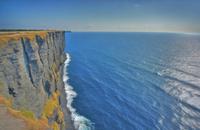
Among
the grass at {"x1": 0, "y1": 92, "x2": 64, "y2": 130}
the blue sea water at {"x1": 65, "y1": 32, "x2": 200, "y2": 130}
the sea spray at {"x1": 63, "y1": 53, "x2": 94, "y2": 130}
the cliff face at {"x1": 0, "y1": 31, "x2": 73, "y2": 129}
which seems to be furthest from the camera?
the blue sea water at {"x1": 65, "y1": 32, "x2": 200, "y2": 130}

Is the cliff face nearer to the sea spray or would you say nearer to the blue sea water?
the sea spray

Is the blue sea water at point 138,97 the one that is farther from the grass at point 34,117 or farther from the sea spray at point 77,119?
the grass at point 34,117

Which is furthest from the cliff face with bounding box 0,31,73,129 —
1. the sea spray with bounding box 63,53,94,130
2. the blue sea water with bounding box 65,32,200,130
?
the blue sea water with bounding box 65,32,200,130

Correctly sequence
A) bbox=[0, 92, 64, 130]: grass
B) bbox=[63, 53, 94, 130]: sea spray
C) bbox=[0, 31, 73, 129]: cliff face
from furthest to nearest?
1. bbox=[63, 53, 94, 130]: sea spray
2. bbox=[0, 31, 73, 129]: cliff face
3. bbox=[0, 92, 64, 130]: grass

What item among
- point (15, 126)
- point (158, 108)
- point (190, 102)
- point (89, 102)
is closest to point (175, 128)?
point (158, 108)

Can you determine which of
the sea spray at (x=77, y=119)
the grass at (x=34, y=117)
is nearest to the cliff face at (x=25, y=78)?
the grass at (x=34, y=117)

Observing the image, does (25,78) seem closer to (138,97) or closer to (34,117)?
(34,117)

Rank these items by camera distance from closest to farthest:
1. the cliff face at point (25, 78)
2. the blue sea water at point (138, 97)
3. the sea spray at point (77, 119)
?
the cliff face at point (25, 78) → the sea spray at point (77, 119) → the blue sea water at point (138, 97)

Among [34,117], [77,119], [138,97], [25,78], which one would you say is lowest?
[77,119]

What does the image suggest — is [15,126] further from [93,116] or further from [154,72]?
[154,72]

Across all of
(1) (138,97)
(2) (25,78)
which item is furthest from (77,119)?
(2) (25,78)

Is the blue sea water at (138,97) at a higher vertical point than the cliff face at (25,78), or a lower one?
lower
